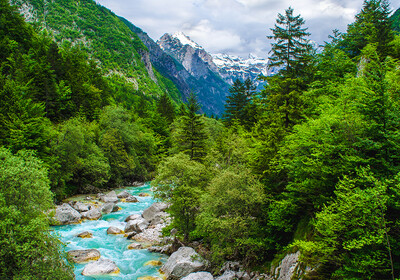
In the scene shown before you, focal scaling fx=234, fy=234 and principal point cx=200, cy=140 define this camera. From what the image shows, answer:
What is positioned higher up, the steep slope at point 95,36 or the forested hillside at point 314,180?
the steep slope at point 95,36

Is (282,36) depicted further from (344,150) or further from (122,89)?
(122,89)

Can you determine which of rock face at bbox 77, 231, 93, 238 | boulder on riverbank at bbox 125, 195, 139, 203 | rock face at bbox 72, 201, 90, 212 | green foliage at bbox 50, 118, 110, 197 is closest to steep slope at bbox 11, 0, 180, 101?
green foliage at bbox 50, 118, 110, 197

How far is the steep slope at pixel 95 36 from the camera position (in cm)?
12825

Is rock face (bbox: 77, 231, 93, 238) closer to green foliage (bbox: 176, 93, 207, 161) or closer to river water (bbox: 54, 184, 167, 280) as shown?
river water (bbox: 54, 184, 167, 280)

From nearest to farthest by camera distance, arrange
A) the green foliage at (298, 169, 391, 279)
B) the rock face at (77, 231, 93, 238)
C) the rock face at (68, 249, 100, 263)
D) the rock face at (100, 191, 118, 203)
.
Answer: the green foliage at (298, 169, 391, 279) < the rock face at (68, 249, 100, 263) < the rock face at (77, 231, 93, 238) < the rock face at (100, 191, 118, 203)

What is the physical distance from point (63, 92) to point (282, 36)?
4461cm

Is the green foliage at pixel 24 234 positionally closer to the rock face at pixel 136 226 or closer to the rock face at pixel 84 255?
the rock face at pixel 84 255

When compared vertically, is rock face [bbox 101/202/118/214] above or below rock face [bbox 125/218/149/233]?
above

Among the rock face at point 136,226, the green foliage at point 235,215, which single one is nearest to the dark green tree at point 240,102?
the rock face at point 136,226

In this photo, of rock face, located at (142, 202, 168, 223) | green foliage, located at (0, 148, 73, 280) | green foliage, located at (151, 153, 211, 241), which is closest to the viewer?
green foliage, located at (0, 148, 73, 280)

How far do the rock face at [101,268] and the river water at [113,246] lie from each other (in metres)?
0.40

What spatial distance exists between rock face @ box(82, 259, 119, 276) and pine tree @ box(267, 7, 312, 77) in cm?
2195

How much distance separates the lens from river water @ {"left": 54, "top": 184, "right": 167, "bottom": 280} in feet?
60.1

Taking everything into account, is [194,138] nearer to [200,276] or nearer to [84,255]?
[84,255]
